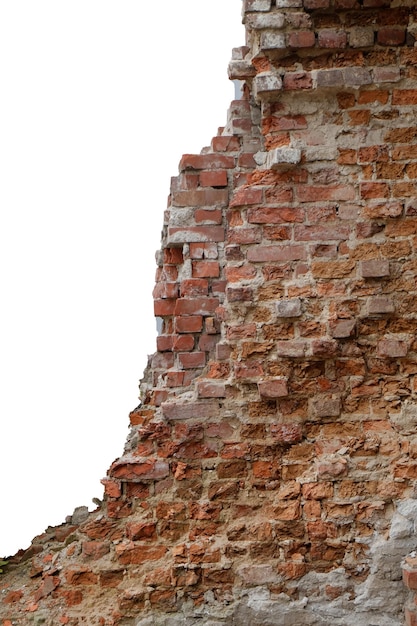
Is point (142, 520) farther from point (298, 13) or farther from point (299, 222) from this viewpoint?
point (298, 13)

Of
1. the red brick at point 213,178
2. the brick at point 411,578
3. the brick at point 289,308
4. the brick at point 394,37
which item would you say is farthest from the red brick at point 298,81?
the brick at point 411,578

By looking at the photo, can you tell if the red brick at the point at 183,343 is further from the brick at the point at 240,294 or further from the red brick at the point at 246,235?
the red brick at the point at 246,235

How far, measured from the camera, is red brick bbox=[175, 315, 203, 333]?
184 inches

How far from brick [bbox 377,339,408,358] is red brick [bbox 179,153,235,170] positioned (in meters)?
1.27

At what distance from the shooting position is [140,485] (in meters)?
4.38

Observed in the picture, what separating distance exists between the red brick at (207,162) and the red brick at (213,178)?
0.09 feet

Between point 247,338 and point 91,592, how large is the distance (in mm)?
1450

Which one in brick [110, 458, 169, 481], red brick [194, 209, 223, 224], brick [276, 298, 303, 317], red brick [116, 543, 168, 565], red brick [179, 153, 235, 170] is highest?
red brick [179, 153, 235, 170]

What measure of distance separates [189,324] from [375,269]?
1036 mm

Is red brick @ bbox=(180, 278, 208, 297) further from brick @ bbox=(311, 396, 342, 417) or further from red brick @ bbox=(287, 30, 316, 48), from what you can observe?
red brick @ bbox=(287, 30, 316, 48)

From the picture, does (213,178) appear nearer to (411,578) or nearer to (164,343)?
(164,343)

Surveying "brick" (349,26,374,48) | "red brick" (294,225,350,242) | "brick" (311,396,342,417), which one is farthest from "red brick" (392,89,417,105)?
"brick" (311,396,342,417)

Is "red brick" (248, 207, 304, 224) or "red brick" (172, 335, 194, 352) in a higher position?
"red brick" (248, 207, 304, 224)

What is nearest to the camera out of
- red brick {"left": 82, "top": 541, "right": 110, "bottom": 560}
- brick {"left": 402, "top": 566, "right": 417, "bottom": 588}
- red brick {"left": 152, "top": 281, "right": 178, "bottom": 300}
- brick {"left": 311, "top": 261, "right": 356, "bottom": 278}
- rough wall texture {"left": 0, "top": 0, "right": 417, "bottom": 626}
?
brick {"left": 402, "top": 566, "right": 417, "bottom": 588}
